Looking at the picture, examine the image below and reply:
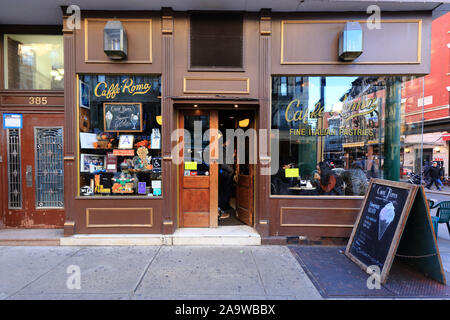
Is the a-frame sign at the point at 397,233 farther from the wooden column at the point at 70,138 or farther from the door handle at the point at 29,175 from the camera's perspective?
the door handle at the point at 29,175

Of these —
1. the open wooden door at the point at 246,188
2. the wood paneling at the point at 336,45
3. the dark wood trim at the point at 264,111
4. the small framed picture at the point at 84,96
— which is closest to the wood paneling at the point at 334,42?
the wood paneling at the point at 336,45

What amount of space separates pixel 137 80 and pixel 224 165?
2.83 m

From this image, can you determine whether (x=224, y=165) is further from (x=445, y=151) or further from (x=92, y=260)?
(x=445, y=151)

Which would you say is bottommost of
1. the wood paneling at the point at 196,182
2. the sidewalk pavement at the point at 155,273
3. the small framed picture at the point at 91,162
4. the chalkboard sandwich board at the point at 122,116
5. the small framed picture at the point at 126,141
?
the sidewalk pavement at the point at 155,273

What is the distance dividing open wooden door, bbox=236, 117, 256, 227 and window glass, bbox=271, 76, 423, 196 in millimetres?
635

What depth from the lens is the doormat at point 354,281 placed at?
116 inches

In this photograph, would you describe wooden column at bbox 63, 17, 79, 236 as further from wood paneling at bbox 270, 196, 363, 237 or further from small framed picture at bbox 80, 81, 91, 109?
wood paneling at bbox 270, 196, 363, 237

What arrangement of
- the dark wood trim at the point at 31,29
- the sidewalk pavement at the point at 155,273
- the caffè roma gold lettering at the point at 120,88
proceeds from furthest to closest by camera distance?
the dark wood trim at the point at 31,29 < the caffè roma gold lettering at the point at 120,88 < the sidewalk pavement at the point at 155,273

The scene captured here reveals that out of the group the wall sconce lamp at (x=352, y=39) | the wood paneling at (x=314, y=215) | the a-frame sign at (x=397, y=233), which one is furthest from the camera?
the wood paneling at (x=314, y=215)

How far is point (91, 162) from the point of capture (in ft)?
15.3

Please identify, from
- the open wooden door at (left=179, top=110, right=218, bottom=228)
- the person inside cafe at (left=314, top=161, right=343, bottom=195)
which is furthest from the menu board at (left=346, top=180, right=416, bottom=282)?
the open wooden door at (left=179, top=110, right=218, bottom=228)

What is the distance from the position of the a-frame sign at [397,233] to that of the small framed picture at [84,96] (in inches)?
240

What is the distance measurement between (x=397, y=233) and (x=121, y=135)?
5.41 m

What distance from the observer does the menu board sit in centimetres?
322
